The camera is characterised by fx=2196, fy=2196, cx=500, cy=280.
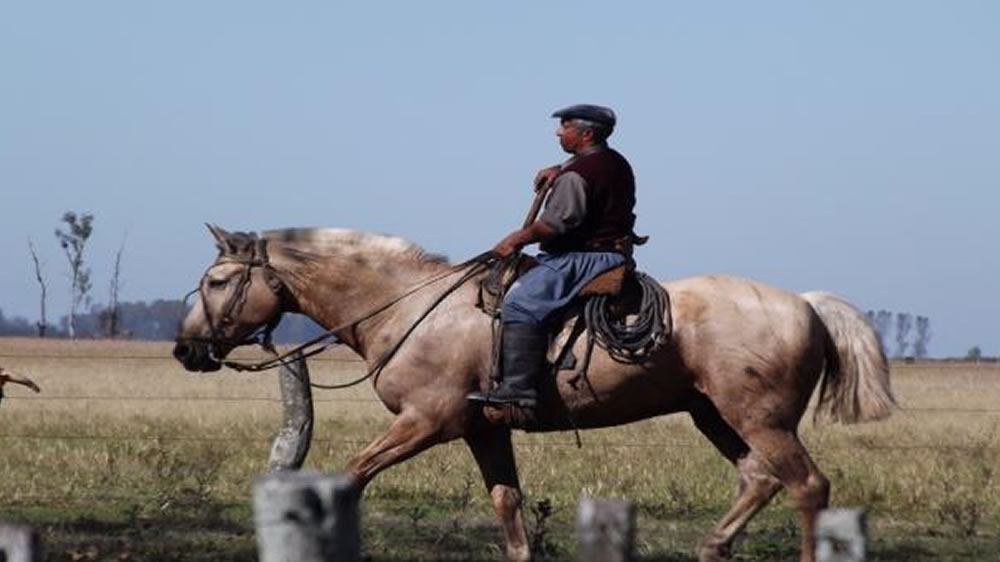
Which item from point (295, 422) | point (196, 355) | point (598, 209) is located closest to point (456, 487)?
point (295, 422)

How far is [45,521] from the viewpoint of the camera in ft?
43.4

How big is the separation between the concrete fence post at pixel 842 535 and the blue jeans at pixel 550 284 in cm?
665

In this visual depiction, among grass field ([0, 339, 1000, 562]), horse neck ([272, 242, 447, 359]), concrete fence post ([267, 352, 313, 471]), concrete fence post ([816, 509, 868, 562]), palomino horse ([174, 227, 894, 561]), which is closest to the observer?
concrete fence post ([816, 509, 868, 562])

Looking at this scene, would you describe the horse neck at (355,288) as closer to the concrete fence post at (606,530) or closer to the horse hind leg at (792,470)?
the horse hind leg at (792,470)

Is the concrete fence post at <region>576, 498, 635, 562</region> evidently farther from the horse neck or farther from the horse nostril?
the horse nostril

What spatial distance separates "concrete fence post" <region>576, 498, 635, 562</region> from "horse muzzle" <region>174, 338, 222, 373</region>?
320 inches

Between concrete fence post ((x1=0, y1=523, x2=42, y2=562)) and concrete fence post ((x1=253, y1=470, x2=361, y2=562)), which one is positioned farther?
concrete fence post ((x1=0, y1=523, x2=42, y2=562))

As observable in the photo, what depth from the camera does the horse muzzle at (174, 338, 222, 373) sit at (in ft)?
38.6

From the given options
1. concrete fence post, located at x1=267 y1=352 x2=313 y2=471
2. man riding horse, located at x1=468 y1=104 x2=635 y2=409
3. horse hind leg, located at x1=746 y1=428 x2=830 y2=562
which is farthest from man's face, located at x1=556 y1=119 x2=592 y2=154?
concrete fence post, located at x1=267 y1=352 x2=313 y2=471

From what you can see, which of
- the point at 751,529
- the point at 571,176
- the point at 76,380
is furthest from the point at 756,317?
the point at 76,380

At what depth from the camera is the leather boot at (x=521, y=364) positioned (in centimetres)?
1070

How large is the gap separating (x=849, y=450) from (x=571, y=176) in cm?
894

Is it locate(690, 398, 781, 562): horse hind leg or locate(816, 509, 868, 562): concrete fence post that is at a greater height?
locate(816, 509, 868, 562): concrete fence post

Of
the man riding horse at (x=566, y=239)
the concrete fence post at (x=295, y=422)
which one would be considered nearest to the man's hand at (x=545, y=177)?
the man riding horse at (x=566, y=239)
